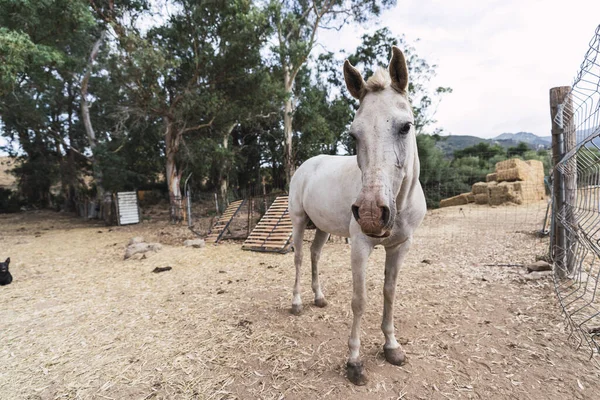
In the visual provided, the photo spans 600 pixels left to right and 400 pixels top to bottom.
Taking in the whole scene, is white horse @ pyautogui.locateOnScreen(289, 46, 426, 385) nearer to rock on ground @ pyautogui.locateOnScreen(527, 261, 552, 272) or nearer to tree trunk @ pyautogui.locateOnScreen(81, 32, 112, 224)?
rock on ground @ pyautogui.locateOnScreen(527, 261, 552, 272)

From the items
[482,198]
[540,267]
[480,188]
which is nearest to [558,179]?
[540,267]

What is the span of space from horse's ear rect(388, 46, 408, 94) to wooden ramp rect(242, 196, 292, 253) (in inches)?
190

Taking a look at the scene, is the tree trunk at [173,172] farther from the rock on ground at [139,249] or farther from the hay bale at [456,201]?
the hay bale at [456,201]

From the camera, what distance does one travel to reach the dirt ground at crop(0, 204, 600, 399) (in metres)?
1.98

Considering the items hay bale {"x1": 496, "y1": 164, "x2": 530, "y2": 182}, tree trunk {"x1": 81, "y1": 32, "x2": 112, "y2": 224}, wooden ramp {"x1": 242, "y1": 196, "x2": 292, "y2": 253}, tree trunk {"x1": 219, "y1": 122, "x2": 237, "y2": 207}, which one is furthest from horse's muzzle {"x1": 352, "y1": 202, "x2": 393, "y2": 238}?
tree trunk {"x1": 81, "y1": 32, "x2": 112, "y2": 224}

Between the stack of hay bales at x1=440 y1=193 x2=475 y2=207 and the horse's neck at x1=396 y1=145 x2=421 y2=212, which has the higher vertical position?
the horse's neck at x1=396 y1=145 x2=421 y2=212

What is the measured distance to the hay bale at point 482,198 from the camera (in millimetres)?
12961

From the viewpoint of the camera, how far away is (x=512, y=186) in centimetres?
1228

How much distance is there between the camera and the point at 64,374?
86.7 inches

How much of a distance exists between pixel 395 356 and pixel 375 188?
1591 millimetres

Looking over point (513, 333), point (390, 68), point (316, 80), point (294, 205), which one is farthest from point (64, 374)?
point (316, 80)

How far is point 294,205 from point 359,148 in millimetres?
1665

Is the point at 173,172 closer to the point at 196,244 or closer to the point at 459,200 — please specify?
the point at 196,244

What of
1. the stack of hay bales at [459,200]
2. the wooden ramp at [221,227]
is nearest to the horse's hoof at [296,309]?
the wooden ramp at [221,227]
